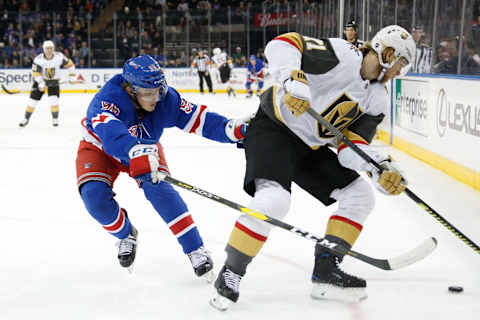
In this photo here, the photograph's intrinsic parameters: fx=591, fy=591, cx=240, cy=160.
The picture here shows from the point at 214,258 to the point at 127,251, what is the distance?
49 centimetres

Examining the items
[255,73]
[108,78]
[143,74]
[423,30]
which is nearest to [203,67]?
[255,73]

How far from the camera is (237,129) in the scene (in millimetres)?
2477

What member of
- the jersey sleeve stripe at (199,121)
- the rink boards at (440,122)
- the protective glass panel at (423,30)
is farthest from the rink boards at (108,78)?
the jersey sleeve stripe at (199,121)

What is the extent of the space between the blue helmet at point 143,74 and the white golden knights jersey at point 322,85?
44cm

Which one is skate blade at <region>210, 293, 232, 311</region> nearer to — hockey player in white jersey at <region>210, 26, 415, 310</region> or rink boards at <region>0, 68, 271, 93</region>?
hockey player in white jersey at <region>210, 26, 415, 310</region>

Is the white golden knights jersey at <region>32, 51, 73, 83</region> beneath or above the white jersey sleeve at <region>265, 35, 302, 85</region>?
beneath

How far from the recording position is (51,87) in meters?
8.48

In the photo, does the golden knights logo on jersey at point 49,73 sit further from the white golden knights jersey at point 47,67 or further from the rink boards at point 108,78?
the rink boards at point 108,78

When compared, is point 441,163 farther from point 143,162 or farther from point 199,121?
point 143,162

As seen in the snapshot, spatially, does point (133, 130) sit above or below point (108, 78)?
above

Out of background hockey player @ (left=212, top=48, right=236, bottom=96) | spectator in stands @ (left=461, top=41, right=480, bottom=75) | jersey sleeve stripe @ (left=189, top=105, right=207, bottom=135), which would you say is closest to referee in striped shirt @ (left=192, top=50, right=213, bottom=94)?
background hockey player @ (left=212, top=48, right=236, bottom=96)

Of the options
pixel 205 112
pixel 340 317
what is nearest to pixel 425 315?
pixel 340 317

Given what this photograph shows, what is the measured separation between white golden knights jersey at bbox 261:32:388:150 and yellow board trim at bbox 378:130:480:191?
2515mm

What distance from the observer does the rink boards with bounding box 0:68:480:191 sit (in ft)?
14.6
